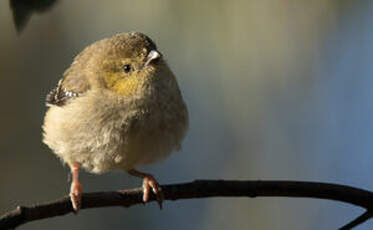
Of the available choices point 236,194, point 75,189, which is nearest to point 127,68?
point 75,189

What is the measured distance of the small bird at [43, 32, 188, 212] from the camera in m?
3.59

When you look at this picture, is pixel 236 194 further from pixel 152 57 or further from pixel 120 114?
pixel 152 57

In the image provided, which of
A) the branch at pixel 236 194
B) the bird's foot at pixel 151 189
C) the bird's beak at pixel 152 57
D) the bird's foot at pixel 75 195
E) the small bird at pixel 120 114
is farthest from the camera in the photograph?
the bird's beak at pixel 152 57

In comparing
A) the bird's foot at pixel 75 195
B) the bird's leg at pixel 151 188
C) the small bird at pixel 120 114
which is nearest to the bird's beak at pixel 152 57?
the small bird at pixel 120 114

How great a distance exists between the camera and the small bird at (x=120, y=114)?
3.59 m

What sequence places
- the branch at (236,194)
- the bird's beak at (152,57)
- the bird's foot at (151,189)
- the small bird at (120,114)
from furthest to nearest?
the bird's beak at (152,57) < the small bird at (120,114) < the bird's foot at (151,189) < the branch at (236,194)

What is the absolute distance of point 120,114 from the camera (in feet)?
11.9

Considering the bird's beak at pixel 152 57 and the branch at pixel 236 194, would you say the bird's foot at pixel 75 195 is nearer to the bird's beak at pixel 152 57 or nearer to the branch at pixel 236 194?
the branch at pixel 236 194

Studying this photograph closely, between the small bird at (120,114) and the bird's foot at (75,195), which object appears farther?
the small bird at (120,114)

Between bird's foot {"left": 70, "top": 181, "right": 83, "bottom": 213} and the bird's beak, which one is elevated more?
the bird's beak

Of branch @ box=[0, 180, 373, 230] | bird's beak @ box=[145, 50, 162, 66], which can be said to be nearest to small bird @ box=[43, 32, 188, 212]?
bird's beak @ box=[145, 50, 162, 66]

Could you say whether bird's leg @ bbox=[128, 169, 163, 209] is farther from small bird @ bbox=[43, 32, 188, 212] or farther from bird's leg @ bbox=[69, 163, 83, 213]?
bird's leg @ bbox=[69, 163, 83, 213]

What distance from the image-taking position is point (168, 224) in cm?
658

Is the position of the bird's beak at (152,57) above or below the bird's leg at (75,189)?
above
